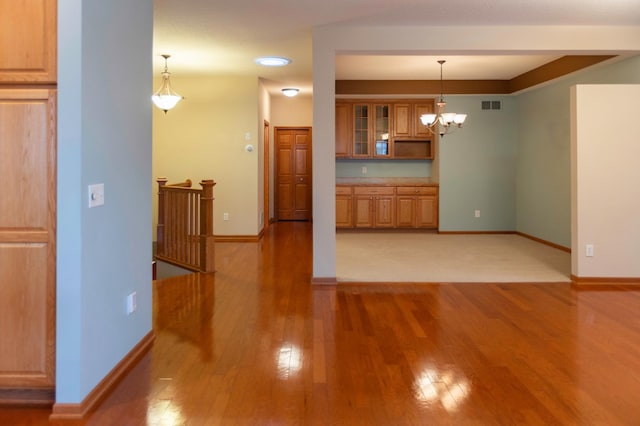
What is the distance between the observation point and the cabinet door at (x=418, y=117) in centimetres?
910

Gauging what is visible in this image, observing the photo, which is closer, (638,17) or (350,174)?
(638,17)

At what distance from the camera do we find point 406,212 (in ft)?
29.8

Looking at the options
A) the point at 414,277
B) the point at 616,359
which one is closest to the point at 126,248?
the point at 616,359

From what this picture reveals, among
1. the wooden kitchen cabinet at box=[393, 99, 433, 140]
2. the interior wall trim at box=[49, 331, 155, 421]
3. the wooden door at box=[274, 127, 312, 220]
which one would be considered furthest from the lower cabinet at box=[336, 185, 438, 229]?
the interior wall trim at box=[49, 331, 155, 421]

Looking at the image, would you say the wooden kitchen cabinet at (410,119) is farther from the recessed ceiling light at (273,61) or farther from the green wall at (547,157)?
the recessed ceiling light at (273,61)

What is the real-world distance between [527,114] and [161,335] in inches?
283

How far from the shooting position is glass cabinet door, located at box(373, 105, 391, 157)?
917 centimetres

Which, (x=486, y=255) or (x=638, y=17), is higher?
(x=638, y=17)

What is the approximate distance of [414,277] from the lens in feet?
17.9

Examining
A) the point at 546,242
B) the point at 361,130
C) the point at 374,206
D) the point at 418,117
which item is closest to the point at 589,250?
the point at 546,242

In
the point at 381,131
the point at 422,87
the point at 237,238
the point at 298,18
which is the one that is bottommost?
the point at 237,238

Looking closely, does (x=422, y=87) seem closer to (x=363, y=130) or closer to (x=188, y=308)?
(x=363, y=130)

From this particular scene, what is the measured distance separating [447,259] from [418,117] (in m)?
3.46

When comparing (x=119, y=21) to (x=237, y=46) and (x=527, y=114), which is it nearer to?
(x=237, y=46)
